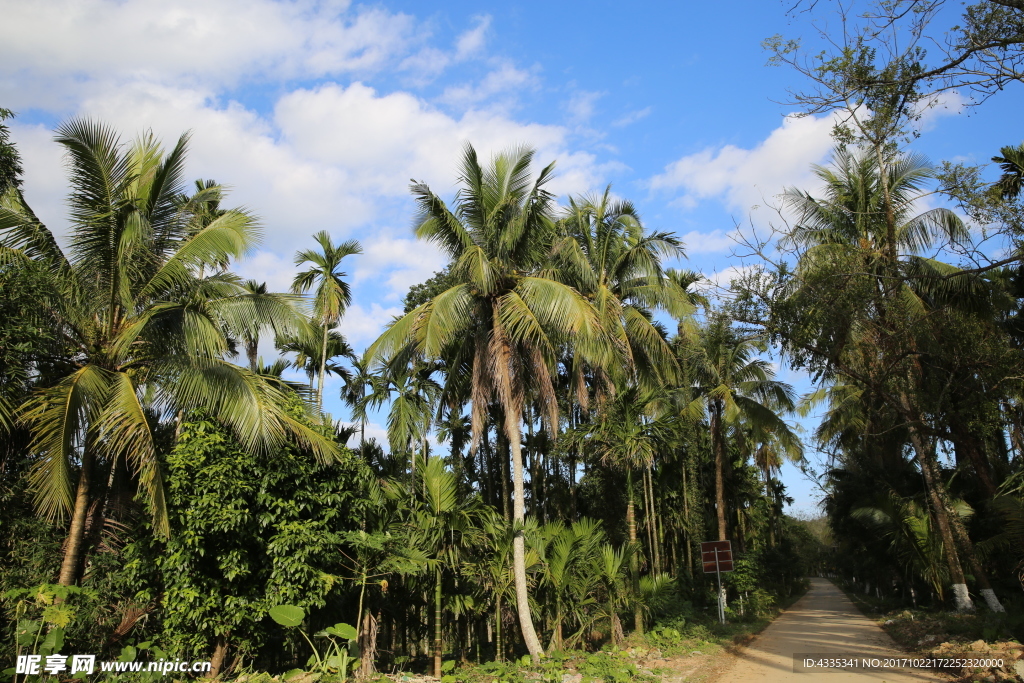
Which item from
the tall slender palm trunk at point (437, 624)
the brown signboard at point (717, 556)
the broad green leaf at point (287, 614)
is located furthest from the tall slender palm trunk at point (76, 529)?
the brown signboard at point (717, 556)

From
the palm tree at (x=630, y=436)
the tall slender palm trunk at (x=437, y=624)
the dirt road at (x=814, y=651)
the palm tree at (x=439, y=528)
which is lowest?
the dirt road at (x=814, y=651)

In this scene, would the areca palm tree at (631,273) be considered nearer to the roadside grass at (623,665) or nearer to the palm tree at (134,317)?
the roadside grass at (623,665)

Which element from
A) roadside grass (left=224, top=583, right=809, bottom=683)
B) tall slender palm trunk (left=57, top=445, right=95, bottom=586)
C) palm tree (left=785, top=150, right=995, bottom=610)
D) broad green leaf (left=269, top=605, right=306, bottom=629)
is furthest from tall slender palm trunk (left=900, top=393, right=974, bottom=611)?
tall slender palm trunk (left=57, top=445, right=95, bottom=586)

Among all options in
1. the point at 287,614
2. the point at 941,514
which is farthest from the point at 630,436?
the point at 287,614

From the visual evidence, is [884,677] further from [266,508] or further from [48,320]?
[48,320]

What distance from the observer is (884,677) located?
31.8 feet

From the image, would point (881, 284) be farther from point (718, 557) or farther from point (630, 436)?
point (718, 557)

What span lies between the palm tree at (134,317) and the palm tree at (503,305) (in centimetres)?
348

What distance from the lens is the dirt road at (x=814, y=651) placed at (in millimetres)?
9977

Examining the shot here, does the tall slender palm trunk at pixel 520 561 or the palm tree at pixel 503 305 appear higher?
the palm tree at pixel 503 305

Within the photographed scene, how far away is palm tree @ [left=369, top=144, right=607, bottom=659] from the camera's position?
1273 cm

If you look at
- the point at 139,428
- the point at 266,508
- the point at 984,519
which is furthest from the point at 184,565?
the point at 984,519

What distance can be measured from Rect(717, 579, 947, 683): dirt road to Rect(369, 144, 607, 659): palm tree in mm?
4168

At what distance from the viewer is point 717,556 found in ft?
63.2
